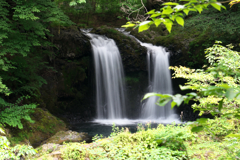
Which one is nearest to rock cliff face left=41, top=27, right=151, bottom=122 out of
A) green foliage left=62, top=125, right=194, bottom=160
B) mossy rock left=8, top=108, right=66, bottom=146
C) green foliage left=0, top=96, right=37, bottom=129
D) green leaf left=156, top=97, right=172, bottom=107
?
mossy rock left=8, top=108, right=66, bottom=146

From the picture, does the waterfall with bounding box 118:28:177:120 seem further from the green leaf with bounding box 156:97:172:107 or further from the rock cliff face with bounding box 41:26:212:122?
the green leaf with bounding box 156:97:172:107

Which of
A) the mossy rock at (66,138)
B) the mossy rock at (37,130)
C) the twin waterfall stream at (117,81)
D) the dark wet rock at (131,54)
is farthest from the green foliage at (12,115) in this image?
the dark wet rock at (131,54)

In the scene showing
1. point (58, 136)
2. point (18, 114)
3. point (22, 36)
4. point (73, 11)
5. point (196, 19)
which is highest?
point (73, 11)

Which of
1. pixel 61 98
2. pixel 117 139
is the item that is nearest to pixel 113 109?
pixel 61 98

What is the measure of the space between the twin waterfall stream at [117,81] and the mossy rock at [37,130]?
14.3ft

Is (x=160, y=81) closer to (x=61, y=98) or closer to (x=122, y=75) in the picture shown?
(x=122, y=75)

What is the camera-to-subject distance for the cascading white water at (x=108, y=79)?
42.0 ft

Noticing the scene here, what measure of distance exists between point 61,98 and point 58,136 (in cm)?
472

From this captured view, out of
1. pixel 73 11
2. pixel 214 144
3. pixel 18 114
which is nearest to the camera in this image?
pixel 214 144

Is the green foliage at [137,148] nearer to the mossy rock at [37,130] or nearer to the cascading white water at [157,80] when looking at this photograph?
the mossy rock at [37,130]

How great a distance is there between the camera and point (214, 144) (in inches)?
155

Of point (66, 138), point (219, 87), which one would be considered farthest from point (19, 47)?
point (219, 87)

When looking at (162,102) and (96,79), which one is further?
(96,79)

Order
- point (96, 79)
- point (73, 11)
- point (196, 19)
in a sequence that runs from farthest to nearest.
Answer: point (73, 11), point (96, 79), point (196, 19)
